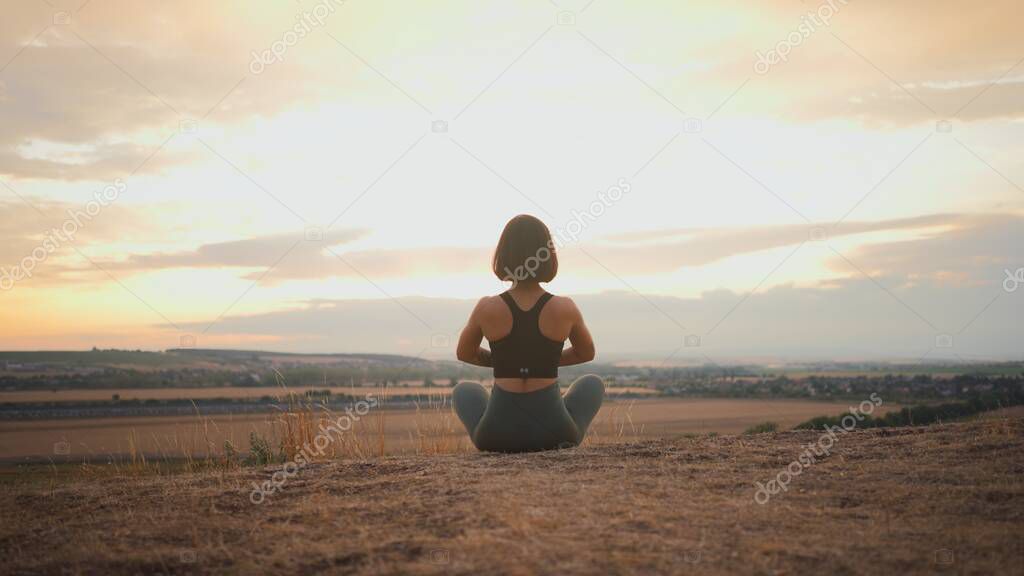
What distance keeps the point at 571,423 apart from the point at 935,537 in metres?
3.68

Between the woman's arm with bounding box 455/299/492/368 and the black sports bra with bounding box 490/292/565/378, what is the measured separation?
190 millimetres

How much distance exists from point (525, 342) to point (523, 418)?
2.37 ft

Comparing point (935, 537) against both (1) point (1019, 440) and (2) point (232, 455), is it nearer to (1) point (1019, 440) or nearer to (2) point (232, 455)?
(1) point (1019, 440)

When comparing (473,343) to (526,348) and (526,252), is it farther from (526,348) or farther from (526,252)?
(526,252)

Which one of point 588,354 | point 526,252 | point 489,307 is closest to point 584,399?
point 588,354

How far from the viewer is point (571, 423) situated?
25.0 feet

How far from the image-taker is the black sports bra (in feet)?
23.9

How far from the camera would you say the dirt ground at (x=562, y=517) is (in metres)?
4.08

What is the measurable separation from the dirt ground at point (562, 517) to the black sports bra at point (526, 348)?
2.58 feet

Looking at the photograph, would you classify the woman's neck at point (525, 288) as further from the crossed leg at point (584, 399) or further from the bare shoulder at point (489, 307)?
the crossed leg at point (584, 399)

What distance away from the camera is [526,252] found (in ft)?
23.9

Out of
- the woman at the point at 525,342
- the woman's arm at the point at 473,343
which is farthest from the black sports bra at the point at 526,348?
the woman's arm at the point at 473,343

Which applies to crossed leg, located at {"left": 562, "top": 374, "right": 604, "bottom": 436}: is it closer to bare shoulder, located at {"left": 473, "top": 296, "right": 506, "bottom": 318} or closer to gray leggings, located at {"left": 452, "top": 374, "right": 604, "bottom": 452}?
gray leggings, located at {"left": 452, "top": 374, "right": 604, "bottom": 452}

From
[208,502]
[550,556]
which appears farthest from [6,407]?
[550,556]
